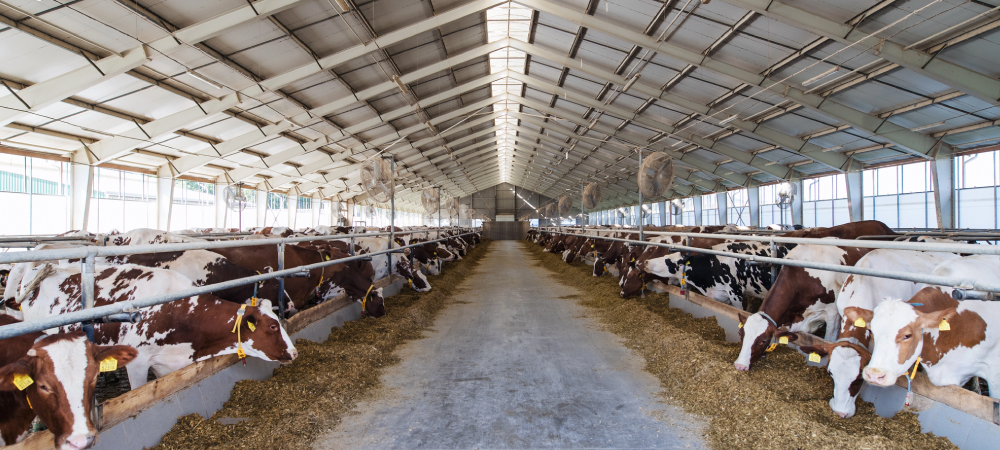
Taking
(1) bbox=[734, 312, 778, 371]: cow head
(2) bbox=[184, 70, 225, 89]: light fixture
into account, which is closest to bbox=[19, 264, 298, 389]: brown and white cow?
(1) bbox=[734, 312, 778, 371]: cow head

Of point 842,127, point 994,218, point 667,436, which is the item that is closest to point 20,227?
point 667,436

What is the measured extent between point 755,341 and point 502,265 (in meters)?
12.8

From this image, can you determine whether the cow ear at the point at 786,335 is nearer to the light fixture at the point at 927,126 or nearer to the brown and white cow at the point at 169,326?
the brown and white cow at the point at 169,326

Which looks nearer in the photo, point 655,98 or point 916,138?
point 916,138

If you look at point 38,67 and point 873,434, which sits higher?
point 38,67

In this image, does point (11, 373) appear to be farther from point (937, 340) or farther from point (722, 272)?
point (722, 272)

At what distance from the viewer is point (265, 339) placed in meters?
3.72

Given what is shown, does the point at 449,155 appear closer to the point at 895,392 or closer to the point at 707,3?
the point at 707,3

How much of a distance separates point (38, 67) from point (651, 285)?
13.0 meters

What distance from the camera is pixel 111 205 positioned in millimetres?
17797

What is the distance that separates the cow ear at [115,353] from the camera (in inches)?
97.0

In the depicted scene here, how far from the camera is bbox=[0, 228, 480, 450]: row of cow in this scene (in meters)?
2.29

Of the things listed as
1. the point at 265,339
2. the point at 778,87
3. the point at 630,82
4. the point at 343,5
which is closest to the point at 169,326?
the point at 265,339

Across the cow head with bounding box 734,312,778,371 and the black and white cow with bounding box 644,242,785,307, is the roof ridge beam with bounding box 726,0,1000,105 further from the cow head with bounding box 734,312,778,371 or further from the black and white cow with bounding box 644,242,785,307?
the cow head with bounding box 734,312,778,371
